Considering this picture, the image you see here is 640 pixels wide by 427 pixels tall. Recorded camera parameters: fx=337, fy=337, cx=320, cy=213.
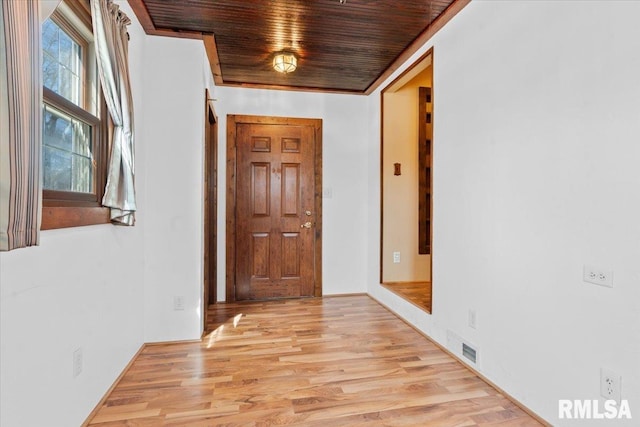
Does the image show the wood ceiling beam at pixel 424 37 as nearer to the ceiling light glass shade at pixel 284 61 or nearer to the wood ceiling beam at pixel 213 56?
the ceiling light glass shade at pixel 284 61

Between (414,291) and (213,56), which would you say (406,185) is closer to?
(414,291)

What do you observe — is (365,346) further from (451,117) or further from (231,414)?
(451,117)

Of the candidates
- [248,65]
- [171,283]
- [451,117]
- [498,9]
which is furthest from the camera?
[248,65]

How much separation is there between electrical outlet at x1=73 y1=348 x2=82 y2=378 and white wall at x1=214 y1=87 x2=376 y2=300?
2.81 metres

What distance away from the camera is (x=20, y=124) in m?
1.08

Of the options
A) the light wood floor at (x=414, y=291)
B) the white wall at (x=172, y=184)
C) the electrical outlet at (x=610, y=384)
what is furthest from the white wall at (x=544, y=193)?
the white wall at (x=172, y=184)

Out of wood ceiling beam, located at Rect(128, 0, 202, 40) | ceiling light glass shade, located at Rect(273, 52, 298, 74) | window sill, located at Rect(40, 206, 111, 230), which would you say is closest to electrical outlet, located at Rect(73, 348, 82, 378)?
window sill, located at Rect(40, 206, 111, 230)

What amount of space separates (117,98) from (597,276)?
2.61 m

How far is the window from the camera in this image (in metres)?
1.52

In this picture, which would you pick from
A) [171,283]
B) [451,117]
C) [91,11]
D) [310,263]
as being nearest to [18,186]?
[91,11]

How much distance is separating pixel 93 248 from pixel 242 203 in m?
2.21

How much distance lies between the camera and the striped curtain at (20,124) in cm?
102

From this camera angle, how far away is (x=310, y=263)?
4152 mm

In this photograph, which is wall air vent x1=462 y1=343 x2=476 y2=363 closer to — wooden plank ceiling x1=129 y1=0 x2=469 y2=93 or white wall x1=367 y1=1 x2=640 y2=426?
white wall x1=367 y1=1 x2=640 y2=426
